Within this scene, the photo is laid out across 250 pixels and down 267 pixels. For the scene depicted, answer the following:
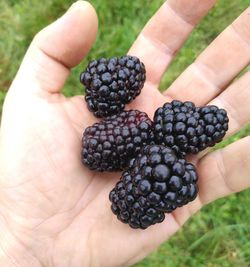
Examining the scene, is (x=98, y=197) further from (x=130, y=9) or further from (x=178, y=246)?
(x=130, y=9)

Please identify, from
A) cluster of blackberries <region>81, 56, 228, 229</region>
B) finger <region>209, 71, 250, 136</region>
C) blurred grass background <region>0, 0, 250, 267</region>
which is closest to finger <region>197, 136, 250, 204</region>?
cluster of blackberries <region>81, 56, 228, 229</region>

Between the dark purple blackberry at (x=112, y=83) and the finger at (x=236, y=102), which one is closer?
the dark purple blackberry at (x=112, y=83)

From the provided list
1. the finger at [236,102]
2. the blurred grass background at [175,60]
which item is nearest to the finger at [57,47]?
the finger at [236,102]

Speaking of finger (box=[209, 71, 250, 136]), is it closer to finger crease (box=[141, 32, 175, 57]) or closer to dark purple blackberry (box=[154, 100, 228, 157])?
dark purple blackberry (box=[154, 100, 228, 157])

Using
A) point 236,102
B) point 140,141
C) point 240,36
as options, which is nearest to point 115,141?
point 140,141

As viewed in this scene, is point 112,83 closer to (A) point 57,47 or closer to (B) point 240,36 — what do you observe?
(A) point 57,47

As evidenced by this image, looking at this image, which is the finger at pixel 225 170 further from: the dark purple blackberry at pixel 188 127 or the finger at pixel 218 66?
the finger at pixel 218 66
